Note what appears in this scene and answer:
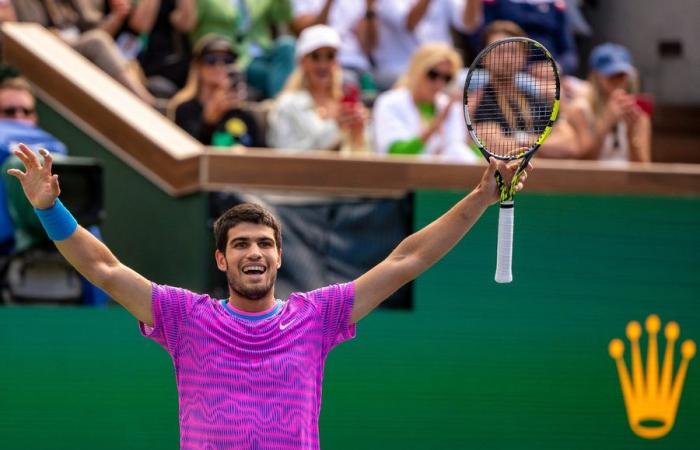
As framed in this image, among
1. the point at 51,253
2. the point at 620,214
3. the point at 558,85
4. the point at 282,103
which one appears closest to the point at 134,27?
the point at 282,103

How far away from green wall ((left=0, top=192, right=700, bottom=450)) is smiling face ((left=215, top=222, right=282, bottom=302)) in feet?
9.06

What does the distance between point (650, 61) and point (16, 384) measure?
6267 mm

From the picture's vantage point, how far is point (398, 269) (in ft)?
17.5

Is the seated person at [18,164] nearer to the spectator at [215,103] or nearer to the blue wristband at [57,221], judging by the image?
the spectator at [215,103]

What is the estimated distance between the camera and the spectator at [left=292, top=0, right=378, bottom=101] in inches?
402

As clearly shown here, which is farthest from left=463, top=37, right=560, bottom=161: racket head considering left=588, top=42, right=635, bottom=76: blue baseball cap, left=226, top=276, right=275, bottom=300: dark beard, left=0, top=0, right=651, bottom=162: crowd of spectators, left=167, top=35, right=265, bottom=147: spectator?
left=226, top=276, right=275, bottom=300: dark beard

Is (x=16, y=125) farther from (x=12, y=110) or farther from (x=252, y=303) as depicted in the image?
(x=252, y=303)

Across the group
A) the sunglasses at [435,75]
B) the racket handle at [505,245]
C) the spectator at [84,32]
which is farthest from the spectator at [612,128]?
the racket handle at [505,245]

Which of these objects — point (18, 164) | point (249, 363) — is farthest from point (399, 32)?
point (249, 363)

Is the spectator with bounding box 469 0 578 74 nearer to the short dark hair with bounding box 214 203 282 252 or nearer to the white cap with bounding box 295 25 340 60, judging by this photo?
the white cap with bounding box 295 25 340 60

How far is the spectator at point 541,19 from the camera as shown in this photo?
10727mm

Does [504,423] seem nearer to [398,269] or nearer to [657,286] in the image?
[657,286]

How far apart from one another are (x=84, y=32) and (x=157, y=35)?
1.49 feet

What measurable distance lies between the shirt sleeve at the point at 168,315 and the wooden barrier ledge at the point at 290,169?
2.84 m
